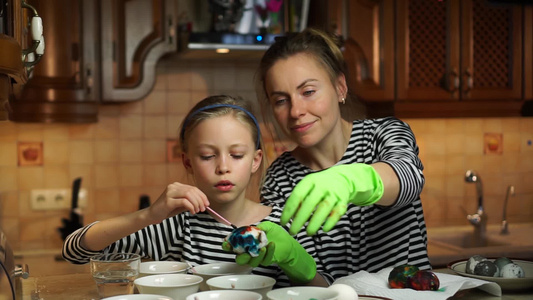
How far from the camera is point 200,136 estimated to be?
4.74 feet

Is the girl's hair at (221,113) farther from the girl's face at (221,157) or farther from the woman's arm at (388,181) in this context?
the woman's arm at (388,181)

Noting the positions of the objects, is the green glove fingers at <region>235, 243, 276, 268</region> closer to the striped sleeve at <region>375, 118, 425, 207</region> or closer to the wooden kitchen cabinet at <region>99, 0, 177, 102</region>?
the striped sleeve at <region>375, 118, 425, 207</region>

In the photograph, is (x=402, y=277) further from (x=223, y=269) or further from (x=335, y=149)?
(x=335, y=149)

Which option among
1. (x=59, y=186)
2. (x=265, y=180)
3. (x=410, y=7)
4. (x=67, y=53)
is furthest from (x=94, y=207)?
(x=410, y=7)

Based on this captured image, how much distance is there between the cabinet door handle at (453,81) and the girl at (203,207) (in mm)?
1633

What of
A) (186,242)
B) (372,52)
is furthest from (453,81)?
(186,242)

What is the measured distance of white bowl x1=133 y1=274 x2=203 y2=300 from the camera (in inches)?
40.4

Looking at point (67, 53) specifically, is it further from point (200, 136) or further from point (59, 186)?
point (200, 136)

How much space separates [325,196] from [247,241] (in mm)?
148

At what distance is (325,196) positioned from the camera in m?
1.07

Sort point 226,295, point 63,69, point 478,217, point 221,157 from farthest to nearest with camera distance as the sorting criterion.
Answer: point 478,217
point 63,69
point 221,157
point 226,295

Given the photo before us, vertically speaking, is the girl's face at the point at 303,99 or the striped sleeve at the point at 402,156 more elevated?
the girl's face at the point at 303,99

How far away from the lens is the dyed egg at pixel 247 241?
3.55ft

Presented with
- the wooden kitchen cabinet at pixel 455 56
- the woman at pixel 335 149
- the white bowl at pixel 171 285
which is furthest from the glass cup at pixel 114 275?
the wooden kitchen cabinet at pixel 455 56
